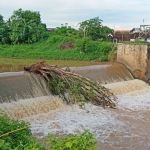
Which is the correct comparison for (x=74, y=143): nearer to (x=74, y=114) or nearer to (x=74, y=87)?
(x=74, y=114)

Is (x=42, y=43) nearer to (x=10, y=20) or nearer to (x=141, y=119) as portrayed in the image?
(x=10, y=20)

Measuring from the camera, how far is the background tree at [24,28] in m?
20.1

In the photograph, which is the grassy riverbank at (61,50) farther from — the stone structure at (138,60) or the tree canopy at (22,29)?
the stone structure at (138,60)

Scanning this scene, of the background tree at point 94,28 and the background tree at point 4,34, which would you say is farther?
the background tree at point 4,34

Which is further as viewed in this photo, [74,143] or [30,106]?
[30,106]

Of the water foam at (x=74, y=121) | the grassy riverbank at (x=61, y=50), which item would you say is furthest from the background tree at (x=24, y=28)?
the water foam at (x=74, y=121)

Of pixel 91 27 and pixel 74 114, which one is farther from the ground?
pixel 91 27

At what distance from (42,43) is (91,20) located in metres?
3.72

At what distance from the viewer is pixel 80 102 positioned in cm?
703

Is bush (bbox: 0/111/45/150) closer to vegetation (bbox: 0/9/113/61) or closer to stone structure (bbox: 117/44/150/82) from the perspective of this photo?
stone structure (bbox: 117/44/150/82)

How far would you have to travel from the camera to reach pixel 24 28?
1998 cm

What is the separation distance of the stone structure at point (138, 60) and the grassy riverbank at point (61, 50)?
10.7ft

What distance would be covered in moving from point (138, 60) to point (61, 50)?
26.4ft

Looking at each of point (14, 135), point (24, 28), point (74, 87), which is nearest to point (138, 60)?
point (74, 87)
